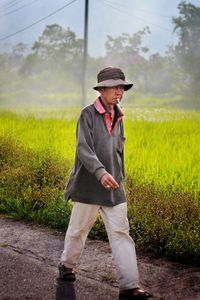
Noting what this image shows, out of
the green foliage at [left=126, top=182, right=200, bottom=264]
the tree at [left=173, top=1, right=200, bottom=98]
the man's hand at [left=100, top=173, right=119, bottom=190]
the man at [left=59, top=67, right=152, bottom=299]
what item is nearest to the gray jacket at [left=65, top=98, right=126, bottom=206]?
the man at [left=59, top=67, right=152, bottom=299]

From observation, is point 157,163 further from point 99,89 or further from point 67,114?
point 67,114

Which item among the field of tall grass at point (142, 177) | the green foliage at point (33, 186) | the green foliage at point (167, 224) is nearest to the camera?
the green foliage at point (167, 224)

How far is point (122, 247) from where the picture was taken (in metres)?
3.76

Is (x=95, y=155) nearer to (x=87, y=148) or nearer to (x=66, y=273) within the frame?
(x=87, y=148)

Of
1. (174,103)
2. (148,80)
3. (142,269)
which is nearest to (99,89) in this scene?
(142,269)

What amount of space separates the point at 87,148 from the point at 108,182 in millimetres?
289

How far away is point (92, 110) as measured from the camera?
12.5 ft

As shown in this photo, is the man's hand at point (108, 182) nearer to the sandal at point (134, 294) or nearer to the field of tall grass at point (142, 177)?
the sandal at point (134, 294)

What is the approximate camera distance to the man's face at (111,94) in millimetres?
3773

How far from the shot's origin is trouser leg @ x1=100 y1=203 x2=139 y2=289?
375cm

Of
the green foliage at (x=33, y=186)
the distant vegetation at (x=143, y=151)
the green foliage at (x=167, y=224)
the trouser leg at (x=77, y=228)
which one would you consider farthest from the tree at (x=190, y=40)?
the trouser leg at (x=77, y=228)

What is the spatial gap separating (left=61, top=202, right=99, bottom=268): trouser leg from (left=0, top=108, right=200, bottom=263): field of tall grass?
806mm

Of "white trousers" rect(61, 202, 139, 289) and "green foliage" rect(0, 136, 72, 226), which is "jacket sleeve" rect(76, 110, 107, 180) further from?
"green foliage" rect(0, 136, 72, 226)

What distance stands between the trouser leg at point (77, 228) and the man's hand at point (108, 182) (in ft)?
1.07
